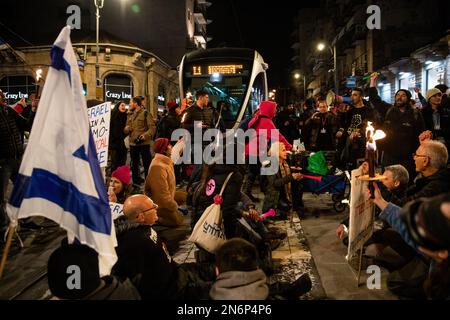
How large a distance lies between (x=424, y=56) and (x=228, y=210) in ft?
62.0

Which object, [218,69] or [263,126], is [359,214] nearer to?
[263,126]

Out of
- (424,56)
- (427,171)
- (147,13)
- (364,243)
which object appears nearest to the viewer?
(427,171)

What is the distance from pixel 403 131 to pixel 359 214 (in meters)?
3.34

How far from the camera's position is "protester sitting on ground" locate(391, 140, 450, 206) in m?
4.36

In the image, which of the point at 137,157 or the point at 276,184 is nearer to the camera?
the point at 276,184

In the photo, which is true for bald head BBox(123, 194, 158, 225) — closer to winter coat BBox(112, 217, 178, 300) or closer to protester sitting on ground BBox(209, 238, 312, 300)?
winter coat BBox(112, 217, 178, 300)

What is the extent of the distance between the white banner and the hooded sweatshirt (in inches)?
74.8

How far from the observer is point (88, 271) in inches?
104

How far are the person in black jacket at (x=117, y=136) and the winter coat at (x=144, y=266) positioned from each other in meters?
7.67

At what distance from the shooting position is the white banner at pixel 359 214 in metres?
4.51

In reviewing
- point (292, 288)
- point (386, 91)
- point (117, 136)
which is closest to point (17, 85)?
point (117, 136)

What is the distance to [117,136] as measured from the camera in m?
11.1
